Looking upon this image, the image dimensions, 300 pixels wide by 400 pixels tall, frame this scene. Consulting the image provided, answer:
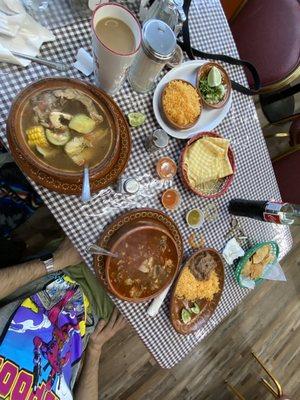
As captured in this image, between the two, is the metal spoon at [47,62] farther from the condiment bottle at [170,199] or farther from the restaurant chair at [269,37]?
the restaurant chair at [269,37]

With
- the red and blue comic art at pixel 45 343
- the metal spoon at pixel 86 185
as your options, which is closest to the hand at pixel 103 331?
the red and blue comic art at pixel 45 343

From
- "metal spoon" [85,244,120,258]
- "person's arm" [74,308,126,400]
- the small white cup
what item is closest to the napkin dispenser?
the small white cup

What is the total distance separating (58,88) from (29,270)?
816 mm

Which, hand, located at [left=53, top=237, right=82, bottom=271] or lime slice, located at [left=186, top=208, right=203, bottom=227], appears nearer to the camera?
lime slice, located at [left=186, top=208, right=203, bottom=227]

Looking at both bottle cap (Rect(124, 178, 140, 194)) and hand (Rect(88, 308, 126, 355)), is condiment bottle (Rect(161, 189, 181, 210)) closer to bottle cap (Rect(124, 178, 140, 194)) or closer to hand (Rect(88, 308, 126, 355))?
bottle cap (Rect(124, 178, 140, 194))

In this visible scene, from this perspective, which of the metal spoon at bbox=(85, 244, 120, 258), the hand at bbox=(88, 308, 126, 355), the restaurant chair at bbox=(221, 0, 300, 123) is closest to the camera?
the metal spoon at bbox=(85, 244, 120, 258)

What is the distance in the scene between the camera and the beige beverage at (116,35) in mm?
1233

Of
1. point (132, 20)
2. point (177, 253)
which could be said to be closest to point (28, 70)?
point (132, 20)

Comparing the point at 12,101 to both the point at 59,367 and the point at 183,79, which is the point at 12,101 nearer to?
the point at 183,79

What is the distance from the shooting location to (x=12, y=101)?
4.12 feet

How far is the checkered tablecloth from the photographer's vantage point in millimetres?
1365

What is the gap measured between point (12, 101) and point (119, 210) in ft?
1.71

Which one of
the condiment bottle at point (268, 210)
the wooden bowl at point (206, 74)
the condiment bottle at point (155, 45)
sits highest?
the condiment bottle at point (155, 45)

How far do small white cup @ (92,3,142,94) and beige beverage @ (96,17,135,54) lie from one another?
13mm
